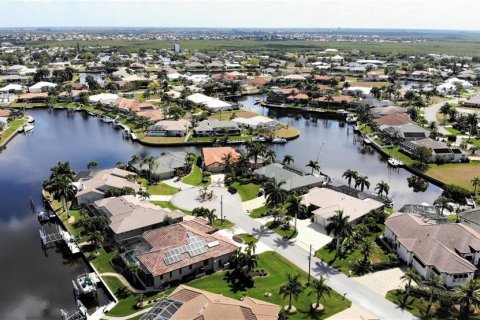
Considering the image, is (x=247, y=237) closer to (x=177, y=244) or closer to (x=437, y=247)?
(x=177, y=244)

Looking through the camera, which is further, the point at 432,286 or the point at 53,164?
the point at 53,164

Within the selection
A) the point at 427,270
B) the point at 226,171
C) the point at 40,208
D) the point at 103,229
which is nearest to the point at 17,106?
the point at 40,208

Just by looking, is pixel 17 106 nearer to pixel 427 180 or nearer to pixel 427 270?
pixel 427 180

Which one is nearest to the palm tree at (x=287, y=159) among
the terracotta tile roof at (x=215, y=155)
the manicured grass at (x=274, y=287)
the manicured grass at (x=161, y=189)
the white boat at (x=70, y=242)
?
the terracotta tile roof at (x=215, y=155)

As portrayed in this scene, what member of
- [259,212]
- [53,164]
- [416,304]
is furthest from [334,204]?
[53,164]

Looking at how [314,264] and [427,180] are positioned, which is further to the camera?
[427,180]

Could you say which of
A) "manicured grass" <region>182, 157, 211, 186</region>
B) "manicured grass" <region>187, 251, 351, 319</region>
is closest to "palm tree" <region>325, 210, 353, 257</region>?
"manicured grass" <region>187, 251, 351, 319</region>

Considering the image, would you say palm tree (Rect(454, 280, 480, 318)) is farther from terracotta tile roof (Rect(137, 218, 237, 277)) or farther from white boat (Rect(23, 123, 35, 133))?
white boat (Rect(23, 123, 35, 133))
